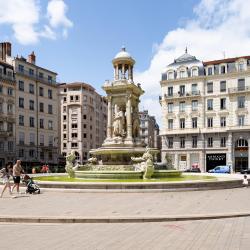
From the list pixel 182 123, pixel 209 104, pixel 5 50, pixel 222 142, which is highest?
pixel 5 50

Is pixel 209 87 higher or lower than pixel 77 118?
higher

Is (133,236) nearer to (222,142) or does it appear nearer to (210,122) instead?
(222,142)

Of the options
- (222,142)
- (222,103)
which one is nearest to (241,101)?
(222,103)

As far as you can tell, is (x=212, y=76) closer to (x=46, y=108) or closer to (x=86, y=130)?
(x=46, y=108)

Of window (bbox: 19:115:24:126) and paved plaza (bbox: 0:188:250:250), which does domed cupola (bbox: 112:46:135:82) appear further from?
window (bbox: 19:115:24:126)

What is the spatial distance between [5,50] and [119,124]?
46.6 metres

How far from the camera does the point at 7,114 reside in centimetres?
6562

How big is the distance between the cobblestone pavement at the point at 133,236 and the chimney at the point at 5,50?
2458 inches

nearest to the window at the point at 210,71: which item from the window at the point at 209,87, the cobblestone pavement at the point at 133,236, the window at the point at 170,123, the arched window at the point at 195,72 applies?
the window at the point at 209,87

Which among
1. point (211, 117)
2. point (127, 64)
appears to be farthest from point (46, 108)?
point (127, 64)

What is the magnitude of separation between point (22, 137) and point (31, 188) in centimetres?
5135

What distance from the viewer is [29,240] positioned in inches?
375

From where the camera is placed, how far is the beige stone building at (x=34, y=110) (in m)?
68.5

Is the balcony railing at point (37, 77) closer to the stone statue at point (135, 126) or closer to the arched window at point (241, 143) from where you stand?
the arched window at point (241, 143)
